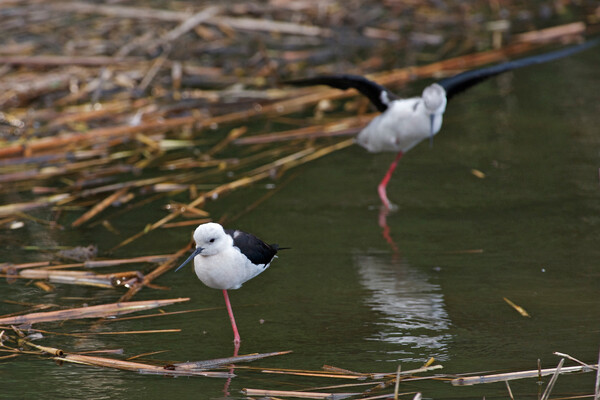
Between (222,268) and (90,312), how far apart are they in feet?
2.98

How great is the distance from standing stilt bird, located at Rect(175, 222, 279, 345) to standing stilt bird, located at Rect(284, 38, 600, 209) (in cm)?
210

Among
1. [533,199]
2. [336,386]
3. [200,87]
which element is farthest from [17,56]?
[336,386]

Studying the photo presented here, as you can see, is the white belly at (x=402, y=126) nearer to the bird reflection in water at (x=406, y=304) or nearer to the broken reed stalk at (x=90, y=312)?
the bird reflection in water at (x=406, y=304)

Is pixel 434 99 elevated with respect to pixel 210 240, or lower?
elevated

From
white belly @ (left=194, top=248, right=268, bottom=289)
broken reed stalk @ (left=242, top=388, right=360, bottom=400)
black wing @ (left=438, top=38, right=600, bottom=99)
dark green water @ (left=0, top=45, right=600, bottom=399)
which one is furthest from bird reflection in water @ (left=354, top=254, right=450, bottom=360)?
black wing @ (left=438, top=38, right=600, bottom=99)

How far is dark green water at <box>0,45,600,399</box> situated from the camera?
13.2 ft

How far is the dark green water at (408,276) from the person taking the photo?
13.2 ft

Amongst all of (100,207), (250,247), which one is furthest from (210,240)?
(100,207)

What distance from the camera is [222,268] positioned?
424 cm

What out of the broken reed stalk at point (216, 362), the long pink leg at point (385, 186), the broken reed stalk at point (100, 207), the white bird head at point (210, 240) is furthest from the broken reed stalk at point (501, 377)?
the broken reed stalk at point (100, 207)

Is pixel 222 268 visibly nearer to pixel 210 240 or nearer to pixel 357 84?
pixel 210 240

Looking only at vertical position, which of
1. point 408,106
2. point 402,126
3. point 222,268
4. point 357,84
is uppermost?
point 357,84

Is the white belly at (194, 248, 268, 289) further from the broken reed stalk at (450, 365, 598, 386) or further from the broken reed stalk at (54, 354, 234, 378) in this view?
the broken reed stalk at (450, 365, 598, 386)

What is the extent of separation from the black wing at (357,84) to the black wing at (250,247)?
1795 mm
